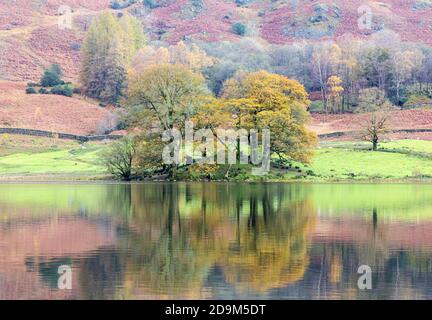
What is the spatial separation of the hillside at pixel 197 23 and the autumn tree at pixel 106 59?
1932 centimetres

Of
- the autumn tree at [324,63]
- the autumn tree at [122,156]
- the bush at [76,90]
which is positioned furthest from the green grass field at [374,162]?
the bush at [76,90]

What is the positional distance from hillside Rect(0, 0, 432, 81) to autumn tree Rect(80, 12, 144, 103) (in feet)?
63.4

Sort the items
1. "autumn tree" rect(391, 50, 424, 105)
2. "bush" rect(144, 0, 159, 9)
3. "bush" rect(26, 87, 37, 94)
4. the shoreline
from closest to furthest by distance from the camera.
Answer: the shoreline < "autumn tree" rect(391, 50, 424, 105) < "bush" rect(26, 87, 37, 94) < "bush" rect(144, 0, 159, 9)

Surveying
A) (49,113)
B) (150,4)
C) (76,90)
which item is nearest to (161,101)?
(49,113)

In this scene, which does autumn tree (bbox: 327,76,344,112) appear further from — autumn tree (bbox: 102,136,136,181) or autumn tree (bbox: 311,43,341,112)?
autumn tree (bbox: 102,136,136,181)

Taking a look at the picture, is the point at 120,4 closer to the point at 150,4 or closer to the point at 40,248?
the point at 150,4

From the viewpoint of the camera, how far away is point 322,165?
214 ft

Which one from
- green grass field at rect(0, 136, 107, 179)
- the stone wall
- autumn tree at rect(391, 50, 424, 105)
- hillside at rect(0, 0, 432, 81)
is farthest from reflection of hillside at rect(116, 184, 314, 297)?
hillside at rect(0, 0, 432, 81)

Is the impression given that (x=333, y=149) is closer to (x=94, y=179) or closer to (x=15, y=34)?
(x=94, y=179)

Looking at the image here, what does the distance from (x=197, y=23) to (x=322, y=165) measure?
10262 centimetres

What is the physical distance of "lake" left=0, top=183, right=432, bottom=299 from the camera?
763 inches

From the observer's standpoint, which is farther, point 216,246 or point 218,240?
point 218,240

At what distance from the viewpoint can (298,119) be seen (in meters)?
64.2

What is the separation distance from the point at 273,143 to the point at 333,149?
1171 centimetres
